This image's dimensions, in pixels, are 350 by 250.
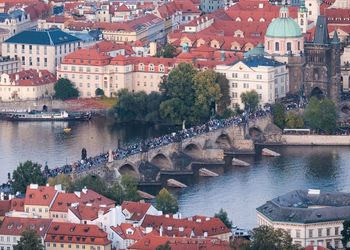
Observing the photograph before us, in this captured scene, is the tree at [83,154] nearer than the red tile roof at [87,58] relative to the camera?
Yes

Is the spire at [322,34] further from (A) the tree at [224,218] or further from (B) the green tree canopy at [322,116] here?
(A) the tree at [224,218]

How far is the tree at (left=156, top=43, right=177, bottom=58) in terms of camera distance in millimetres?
157750

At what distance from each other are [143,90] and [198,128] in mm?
16005

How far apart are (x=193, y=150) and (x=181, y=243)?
37.8m

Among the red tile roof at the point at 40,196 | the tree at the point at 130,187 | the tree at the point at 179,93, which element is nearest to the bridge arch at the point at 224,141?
the tree at the point at 179,93

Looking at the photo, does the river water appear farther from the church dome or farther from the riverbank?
the church dome

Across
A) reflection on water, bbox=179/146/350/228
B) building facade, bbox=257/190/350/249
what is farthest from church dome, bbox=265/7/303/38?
building facade, bbox=257/190/350/249

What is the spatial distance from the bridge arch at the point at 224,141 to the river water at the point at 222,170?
9.17 feet

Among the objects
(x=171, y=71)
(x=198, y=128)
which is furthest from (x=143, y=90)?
(x=198, y=128)

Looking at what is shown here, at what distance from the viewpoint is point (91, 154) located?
13012cm

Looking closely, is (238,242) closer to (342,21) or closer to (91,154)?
(91,154)

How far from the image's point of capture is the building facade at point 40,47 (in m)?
159

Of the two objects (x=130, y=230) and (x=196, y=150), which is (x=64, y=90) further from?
(x=130, y=230)

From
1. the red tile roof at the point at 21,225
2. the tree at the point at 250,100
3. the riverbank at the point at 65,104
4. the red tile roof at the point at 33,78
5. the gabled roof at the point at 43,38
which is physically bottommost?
the red tile roof at the point at 21,225
